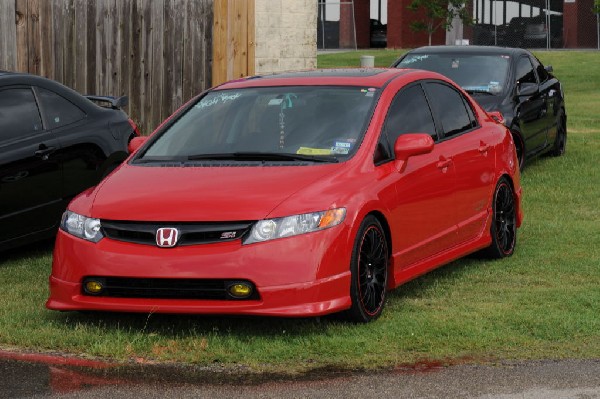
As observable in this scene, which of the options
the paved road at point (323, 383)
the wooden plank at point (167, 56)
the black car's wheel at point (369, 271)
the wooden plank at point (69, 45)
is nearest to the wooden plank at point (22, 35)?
the wooden plank at point (69, 45)

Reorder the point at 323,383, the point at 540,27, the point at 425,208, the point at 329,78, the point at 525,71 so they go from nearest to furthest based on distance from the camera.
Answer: the point at 323,383 < the point at 425,208 < the point at 329,78 < the point at 525,71 < the point at 540,27

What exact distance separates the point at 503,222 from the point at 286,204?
11.5 feet

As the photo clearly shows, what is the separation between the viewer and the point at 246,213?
325 inches

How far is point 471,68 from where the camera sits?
1728cm

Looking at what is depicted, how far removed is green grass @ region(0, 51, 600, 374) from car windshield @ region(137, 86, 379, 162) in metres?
1.10

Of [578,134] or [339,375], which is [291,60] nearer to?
[578,134]

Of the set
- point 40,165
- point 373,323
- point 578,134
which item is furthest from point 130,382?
point 578,134

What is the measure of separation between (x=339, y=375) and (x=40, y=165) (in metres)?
4.86

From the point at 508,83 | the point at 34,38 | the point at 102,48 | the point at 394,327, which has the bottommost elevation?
the point at 394,327

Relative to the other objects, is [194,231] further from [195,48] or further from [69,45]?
[195,48]

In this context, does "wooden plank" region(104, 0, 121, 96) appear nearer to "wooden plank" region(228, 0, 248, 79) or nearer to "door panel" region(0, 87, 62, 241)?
"wooden plank" region(228, 0, 248, 79)

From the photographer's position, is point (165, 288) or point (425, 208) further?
point (425, 208)

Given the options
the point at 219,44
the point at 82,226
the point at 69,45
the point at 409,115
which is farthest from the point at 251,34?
the point at 82,226

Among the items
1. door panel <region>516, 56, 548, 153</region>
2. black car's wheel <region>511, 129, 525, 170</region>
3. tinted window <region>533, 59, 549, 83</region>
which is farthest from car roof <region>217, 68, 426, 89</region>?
tinted window <region>533, 59, 549, 83</region>
